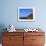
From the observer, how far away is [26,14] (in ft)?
13.9

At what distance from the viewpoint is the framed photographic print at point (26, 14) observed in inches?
167

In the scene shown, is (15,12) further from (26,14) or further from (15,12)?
(26,14)

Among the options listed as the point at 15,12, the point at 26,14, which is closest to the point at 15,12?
the point at 15,12


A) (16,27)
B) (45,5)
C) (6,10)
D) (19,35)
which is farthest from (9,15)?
(45,5)

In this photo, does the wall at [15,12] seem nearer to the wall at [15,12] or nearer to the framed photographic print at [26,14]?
the wall at [15,12]

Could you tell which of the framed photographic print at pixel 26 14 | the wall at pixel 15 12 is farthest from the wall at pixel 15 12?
the framed photographic print at pixel 26 14

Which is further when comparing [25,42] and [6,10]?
[6,10]

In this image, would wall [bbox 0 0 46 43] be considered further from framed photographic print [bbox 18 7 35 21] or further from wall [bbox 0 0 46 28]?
framed photographic print [bbox 18 7 35 21]

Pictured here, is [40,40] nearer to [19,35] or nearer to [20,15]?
[19,35]

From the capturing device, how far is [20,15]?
4.25 m

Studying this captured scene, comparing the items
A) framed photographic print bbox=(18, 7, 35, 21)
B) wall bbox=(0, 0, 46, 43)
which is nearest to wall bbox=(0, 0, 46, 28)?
wall bbox=(0, 0, 46, 43)

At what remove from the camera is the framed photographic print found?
424 cm

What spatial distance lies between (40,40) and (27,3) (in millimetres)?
1318

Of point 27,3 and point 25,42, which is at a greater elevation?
point 27,3
